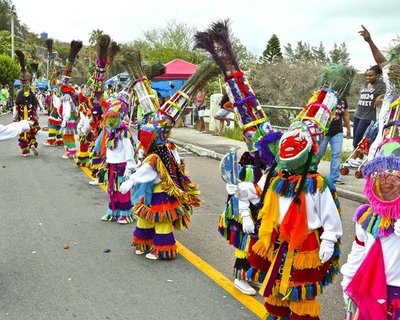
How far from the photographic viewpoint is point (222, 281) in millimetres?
4883

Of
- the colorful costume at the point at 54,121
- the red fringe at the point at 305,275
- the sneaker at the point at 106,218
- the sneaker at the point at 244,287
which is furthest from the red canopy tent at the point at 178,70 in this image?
the red fringe at the point at 305,275

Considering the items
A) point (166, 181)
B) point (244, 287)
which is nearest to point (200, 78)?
point (166, 181)

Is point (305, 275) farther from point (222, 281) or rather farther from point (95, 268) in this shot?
point (95, 268)

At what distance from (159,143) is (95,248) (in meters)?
1.57

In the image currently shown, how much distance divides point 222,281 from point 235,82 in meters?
1.98

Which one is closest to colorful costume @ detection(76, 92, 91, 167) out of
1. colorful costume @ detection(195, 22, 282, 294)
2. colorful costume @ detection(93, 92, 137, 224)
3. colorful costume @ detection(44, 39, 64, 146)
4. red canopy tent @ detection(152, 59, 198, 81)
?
colorful costume @ detection(44, 39, 64, 146)

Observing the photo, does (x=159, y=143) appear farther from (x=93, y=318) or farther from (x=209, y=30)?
(x=93, y=318)

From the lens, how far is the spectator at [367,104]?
8562 millimetres

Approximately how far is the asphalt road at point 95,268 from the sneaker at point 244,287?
0.14 metres

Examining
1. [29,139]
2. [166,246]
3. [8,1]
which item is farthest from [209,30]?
[8,1]

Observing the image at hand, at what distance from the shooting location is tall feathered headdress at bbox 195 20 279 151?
4.24m

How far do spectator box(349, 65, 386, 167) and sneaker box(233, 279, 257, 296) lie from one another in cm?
524

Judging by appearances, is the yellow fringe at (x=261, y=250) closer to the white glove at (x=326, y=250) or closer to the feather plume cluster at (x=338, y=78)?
the white glove at (x=326, y=250)

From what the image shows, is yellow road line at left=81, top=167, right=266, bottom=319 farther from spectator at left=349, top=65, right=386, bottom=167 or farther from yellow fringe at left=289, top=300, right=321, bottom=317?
spectator at left=349, top=65, right=386, bottom=167
